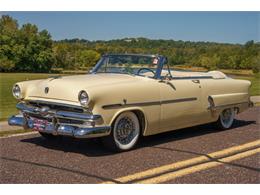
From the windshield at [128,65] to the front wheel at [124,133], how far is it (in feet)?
3.18

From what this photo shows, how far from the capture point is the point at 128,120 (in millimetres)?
6461

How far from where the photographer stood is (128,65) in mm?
7457

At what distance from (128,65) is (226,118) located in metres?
2.30

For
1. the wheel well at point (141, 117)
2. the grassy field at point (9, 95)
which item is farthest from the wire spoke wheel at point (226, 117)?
the grassy field at point (9, 95)

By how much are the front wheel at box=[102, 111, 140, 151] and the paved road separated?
0.13 meters

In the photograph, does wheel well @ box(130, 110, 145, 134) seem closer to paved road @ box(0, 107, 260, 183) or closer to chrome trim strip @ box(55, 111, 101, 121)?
paved road @ box(0, 107, 260, 183)

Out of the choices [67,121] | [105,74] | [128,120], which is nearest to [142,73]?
[105,74]

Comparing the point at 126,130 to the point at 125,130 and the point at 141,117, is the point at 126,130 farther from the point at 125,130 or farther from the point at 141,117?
the point at 141,117

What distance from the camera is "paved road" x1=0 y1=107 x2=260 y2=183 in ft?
16.2

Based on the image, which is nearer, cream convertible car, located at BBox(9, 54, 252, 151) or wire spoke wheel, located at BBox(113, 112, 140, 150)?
cream convertible car, located at BBox(9, 54, 252, 151)

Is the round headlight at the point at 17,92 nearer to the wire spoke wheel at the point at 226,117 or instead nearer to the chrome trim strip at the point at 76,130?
the chrome trim strip at the point at 76,130

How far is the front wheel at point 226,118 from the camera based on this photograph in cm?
833

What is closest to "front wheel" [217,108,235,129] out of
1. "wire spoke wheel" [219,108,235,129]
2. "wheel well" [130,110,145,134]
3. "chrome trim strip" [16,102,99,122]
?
"wire spoke wheel" [219,108,235,129]

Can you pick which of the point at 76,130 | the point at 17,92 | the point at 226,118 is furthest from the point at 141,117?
the point at 226,118
